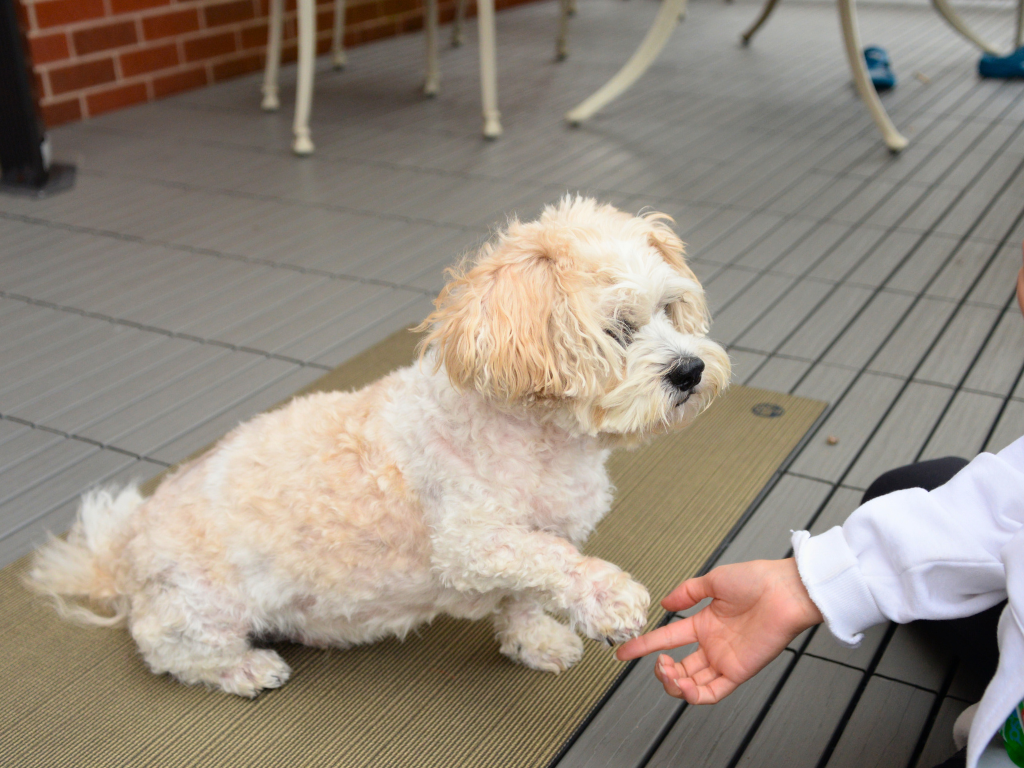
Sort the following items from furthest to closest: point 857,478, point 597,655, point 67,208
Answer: point 67,208 < point 857,478 < point 597,655

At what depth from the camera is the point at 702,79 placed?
5531mm

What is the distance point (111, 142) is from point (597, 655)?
375 cm

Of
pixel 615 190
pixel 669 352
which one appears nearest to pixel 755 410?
pixel 669 352

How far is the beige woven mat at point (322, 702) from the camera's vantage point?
1432mm

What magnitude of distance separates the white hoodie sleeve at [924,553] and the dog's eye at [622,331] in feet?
1.23

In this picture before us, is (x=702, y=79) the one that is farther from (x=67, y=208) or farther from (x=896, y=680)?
(x=896, y=680)

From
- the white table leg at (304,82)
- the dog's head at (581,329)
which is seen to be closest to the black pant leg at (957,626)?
Result: the dog's head at (581,329)

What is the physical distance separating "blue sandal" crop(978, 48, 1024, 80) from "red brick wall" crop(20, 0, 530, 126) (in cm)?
377

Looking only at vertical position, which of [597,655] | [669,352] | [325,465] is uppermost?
[669,352]

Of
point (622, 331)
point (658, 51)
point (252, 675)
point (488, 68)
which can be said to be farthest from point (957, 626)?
point (658, 51)

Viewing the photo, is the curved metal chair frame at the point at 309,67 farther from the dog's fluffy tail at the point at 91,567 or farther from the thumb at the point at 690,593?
the thumb at the point at 690,593

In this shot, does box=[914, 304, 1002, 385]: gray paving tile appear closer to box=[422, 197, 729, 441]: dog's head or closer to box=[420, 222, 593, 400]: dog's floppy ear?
box=[422, 197, 729, 441]: dog's head

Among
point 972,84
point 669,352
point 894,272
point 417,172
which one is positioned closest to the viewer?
point 669,352

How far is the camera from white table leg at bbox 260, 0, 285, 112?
4.57m
